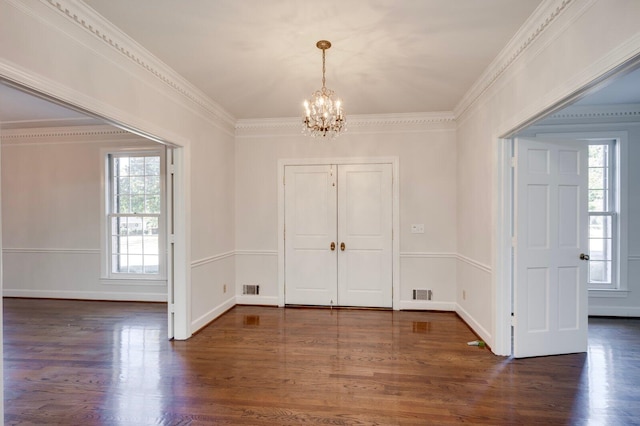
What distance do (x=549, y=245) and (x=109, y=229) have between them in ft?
19.3

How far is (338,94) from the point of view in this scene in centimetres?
384

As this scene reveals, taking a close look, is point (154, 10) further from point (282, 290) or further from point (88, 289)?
point (88, 289)

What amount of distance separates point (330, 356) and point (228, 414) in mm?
1150

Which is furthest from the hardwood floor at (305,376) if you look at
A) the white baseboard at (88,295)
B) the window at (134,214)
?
the window at (134,214)

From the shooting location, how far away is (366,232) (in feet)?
15.5

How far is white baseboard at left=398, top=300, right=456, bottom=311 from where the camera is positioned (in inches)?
181

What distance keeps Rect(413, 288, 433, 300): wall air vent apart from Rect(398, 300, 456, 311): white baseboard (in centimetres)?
4

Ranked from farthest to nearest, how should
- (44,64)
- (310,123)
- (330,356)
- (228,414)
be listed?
(330,356) → (310,123) → (228,414) → (44,64)

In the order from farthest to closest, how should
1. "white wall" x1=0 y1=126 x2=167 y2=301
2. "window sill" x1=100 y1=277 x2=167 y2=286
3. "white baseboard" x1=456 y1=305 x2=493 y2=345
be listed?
"white wall" x1=0 y1=126 x2=167 y2=301
"window sill" x1=100 y1=277 x2=167 y2=286
"white baseboard" x1=456 y1=305 x2=493 y2=345

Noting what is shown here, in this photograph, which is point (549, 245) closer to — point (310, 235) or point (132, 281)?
point (310, 235)

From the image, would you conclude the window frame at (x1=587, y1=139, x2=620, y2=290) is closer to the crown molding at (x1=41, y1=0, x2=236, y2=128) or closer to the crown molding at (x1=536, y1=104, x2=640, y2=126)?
the crown molding at (x1=536, y1=104, x2=640, y2=126)

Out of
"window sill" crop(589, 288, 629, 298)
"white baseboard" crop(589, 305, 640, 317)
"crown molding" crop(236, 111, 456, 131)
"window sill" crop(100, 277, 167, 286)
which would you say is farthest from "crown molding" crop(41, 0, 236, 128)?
"white baseboard" crop(589, 305, 640, 317)

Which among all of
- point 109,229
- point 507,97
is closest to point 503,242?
point 507,97

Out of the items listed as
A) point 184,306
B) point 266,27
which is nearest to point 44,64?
point 266,27
